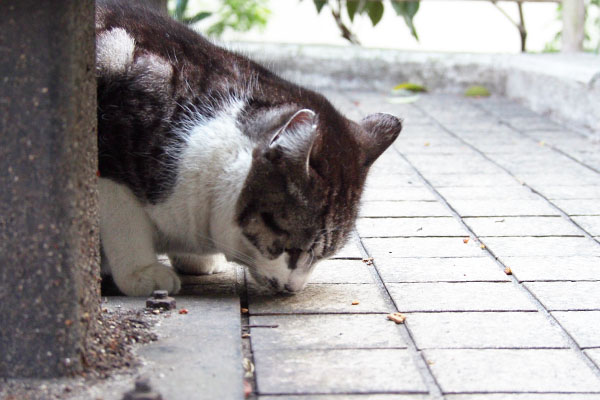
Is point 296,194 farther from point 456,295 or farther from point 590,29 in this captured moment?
point 590,29

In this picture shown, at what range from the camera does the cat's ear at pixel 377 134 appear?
3.17 m

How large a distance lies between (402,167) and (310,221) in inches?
91.2

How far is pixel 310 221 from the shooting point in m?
2.88

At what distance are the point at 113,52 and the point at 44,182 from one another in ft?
2.97

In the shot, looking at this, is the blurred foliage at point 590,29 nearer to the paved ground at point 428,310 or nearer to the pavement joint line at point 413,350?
the paved ground at point 428,310

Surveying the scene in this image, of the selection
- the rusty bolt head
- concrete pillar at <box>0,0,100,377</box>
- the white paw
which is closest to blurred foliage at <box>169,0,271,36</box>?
the white paw

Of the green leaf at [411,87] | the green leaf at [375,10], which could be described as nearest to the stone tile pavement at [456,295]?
the green leaf at [375,10]

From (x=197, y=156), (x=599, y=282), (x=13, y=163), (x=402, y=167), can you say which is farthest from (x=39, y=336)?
(x=402, y=167)

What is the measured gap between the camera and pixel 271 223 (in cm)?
287

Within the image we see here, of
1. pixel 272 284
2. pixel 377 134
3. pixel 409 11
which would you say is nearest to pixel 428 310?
pixel 272 284

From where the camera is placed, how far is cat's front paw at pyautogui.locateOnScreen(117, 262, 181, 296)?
3047 millimetres

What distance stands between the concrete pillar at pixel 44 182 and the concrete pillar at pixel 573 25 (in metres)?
6.32

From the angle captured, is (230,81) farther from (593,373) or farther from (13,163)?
(593,373)

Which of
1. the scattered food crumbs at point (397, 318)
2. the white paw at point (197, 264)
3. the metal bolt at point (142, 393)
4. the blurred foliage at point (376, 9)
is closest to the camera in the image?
the metal bolt at point (142, 393)
